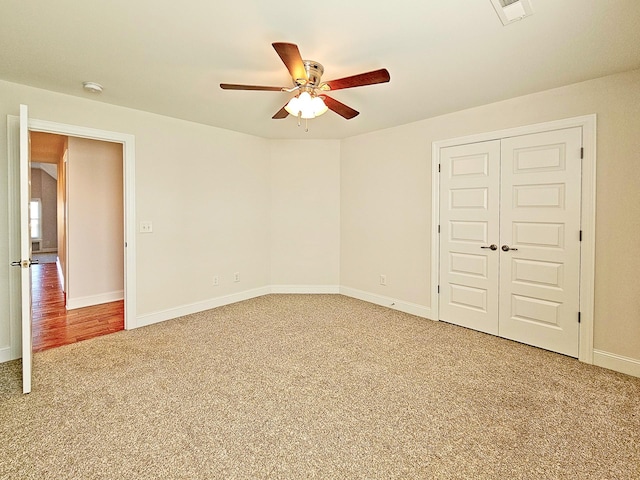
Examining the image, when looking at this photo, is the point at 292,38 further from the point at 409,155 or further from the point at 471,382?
the point at 471,382

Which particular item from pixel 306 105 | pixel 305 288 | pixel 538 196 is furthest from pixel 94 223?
pixel 538 196

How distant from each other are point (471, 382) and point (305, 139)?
3826 millimetres

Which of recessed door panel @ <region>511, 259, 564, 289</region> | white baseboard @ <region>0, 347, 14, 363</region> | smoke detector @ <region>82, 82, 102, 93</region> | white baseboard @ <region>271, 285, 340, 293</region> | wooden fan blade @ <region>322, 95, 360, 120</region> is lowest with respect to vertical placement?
white baseboard @ <region>0, 347, 14, 363</region>

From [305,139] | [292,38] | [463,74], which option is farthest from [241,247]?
[463,74]

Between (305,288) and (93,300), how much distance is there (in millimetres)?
3060

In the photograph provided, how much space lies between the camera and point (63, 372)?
8.28 feet

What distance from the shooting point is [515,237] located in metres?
3.17

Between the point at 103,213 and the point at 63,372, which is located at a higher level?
the point at 103,213

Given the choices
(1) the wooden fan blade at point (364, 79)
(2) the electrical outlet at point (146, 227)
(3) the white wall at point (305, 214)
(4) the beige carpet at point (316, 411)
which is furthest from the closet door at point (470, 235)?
(2) the electrical outlet at point (146, 227)

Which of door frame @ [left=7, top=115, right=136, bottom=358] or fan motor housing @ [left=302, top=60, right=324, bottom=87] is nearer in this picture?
fan motor housing @ [left=302, top=60, right=324, bottom=87]

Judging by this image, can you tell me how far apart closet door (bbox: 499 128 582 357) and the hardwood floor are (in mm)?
4281

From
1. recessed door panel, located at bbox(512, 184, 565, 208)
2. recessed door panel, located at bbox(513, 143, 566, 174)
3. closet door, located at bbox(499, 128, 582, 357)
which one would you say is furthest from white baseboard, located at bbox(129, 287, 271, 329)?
recessed door panel, located at bbox(513, 143, 566, 174)

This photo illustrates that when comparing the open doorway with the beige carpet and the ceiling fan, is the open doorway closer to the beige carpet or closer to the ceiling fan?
the beige carpet

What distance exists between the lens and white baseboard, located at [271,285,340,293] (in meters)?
5.00
